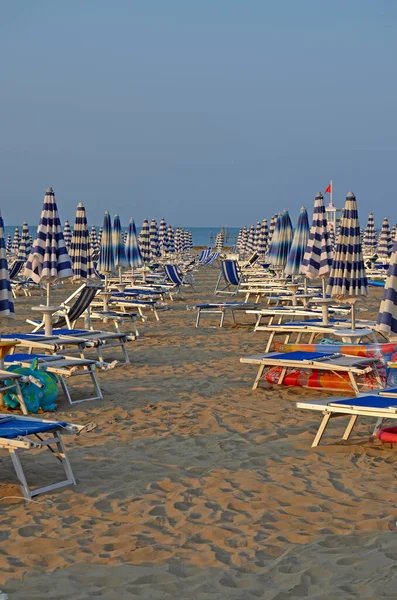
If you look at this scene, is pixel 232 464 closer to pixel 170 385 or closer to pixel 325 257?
pixel 170 385

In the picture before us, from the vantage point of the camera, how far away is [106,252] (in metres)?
13.9

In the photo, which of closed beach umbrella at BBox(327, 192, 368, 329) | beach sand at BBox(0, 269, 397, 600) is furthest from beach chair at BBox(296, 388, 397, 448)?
closed beach umbrella at BBox(327, 192, 368, 329)

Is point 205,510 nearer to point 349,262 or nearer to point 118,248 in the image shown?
point 349,262

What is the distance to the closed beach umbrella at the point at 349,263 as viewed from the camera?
27.4 ft

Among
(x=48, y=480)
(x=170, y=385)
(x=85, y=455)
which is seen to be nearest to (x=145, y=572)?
(x=48, y=480)

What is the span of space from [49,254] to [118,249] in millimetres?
5639

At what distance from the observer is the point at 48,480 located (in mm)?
4758

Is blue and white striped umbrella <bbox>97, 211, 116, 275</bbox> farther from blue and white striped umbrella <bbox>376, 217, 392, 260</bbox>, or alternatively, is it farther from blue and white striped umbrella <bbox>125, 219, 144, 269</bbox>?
blue and white striped umbrella <bbox>376, 217, 392, 260</bbox>

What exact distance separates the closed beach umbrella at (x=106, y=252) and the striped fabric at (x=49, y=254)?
4196mm

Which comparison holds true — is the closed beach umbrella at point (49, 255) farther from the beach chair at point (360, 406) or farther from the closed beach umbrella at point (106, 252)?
the beach chair at point (360, 406)

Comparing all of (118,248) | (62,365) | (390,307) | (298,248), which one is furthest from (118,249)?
(390,307)

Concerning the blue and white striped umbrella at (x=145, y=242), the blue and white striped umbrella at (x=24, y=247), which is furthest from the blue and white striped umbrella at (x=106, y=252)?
the blue and white striped umbrella at (x=24, y=247)

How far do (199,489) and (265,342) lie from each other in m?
6.28

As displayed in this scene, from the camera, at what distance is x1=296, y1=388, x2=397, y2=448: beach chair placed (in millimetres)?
4996
